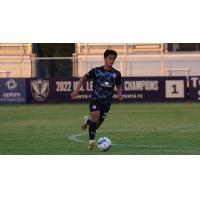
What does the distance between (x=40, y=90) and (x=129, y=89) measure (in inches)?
156

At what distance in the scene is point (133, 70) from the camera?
41.9 m

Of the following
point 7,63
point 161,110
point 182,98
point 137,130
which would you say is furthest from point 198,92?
point 137,130

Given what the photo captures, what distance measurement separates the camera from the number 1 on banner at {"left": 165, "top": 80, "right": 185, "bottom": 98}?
34219mm

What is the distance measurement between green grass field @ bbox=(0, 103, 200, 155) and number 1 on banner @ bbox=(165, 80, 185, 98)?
5.75m

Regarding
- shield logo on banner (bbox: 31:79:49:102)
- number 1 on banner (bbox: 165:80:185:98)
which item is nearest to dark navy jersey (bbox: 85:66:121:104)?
number 1 on banner (bbox: 165:80:185:98)

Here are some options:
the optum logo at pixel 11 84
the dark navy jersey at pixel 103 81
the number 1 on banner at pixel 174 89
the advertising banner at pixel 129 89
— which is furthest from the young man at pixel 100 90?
the optum logo at pixel 11 84

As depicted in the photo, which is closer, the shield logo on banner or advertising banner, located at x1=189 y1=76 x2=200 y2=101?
advertising banner, located at x1=189 y1=76 x2=200 y2=101

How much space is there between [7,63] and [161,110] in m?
16.4

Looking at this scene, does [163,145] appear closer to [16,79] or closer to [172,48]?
[16,79]

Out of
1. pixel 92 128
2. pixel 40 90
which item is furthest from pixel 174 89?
pixel 92 128

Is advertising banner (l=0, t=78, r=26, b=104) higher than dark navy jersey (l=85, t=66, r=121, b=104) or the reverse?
the reverse

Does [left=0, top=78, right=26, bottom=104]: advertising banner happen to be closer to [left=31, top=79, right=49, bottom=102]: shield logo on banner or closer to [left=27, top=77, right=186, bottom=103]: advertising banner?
[left=27, top=77, right=186, bottom=103]: advertising banner

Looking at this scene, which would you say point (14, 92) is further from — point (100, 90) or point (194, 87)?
point (100, 90)

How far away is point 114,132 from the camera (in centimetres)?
1802
